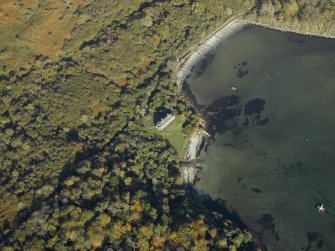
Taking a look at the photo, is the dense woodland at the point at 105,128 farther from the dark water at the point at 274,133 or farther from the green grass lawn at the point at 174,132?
the dark water at the point at 274,133

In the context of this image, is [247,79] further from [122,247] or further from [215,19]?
[122,247]

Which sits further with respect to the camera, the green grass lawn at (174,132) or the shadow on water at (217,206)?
the green grass lawn at (174,132)

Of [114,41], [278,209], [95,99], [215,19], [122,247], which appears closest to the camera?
[122,247]

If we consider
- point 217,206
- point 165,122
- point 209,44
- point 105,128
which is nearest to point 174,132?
point 165,122

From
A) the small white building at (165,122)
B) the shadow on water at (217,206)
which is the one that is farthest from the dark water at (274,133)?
the small white building at (165,122)

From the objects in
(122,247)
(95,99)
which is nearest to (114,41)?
(95,99)

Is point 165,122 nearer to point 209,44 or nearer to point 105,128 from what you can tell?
point 105,128
